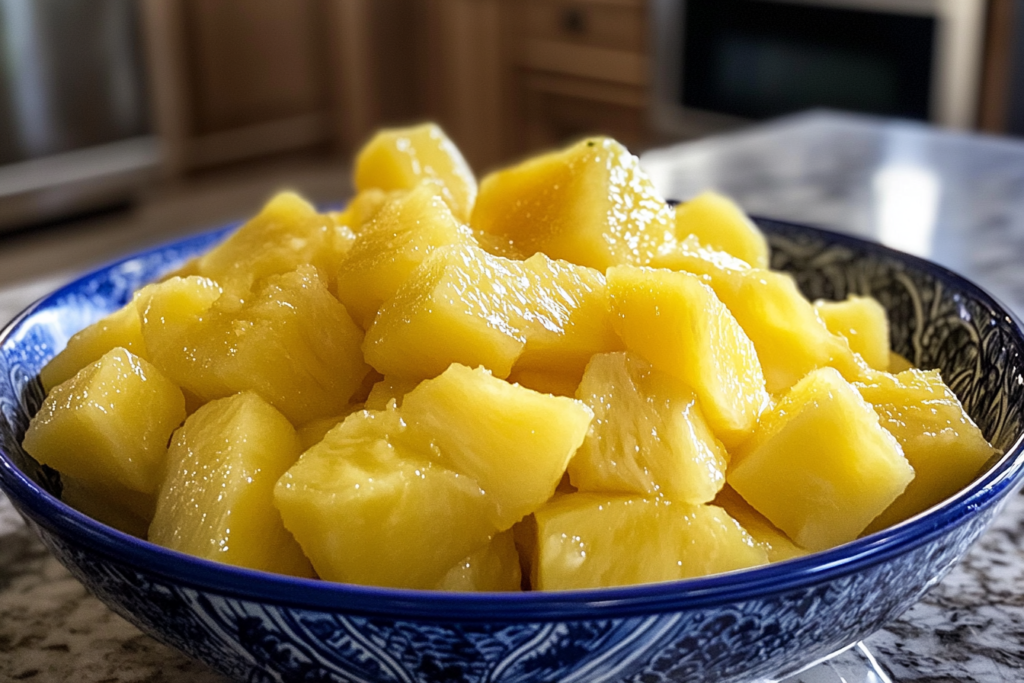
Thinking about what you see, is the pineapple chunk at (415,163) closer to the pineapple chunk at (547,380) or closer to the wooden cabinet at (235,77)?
the pineapple chunk at (547,380)

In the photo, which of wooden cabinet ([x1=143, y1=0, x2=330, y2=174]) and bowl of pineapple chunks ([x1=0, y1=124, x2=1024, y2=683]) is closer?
bowl of pineapple chunks ([x1=0, y1=124, x2=1024, y2=683])

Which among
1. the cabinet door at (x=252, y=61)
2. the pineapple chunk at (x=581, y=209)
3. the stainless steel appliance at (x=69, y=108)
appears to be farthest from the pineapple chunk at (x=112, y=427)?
the cabinet door at (x=252, y=61)

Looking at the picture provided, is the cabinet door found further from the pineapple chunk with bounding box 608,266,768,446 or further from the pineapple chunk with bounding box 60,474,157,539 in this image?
the pineapple chunk with bounding box 608,266,768,446

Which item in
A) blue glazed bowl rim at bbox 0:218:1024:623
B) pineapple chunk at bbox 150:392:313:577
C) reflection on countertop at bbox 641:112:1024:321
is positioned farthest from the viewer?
reflection on countertop at bbox 641:112:1024:321

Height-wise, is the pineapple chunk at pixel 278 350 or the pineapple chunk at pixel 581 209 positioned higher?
the pineapple chunk at pixel 581 209

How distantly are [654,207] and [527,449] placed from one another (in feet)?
0.88

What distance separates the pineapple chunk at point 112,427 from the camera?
2.06 feet

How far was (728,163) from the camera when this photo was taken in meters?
1.87

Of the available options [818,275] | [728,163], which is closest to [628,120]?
[728,163]

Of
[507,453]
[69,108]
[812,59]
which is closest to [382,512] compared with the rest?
[507,453]

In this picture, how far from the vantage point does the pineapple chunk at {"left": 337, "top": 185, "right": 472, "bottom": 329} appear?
65 cm

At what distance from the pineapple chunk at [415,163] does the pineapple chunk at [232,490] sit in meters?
0.31

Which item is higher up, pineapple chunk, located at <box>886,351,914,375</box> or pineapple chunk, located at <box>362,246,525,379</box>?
pineapple chunk, located at <box>362,246,525,379</box>

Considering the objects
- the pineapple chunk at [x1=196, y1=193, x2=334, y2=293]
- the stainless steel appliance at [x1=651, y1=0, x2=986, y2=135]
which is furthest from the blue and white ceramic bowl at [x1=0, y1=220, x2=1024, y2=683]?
the stainless steel appliance at [x1=651, y1=0, x2=986, y2=135]
